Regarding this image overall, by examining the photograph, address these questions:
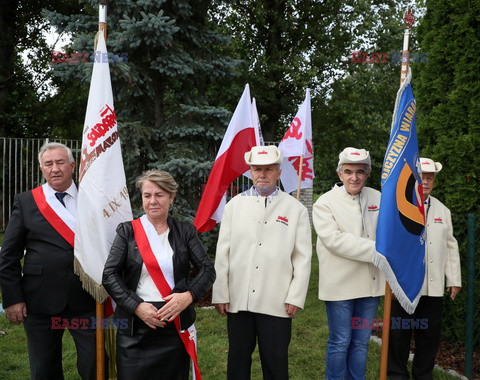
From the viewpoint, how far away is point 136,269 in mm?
3102

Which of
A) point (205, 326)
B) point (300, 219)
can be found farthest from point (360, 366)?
point (205, 326)

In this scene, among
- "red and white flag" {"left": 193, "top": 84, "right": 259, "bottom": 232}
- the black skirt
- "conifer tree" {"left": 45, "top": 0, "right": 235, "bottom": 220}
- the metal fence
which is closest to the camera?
the black skirt

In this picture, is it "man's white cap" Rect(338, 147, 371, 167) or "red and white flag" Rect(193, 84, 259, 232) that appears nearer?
"man's white cap" Rect(338, 147, 371, 167)

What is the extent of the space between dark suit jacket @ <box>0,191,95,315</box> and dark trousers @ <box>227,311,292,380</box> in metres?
1.23

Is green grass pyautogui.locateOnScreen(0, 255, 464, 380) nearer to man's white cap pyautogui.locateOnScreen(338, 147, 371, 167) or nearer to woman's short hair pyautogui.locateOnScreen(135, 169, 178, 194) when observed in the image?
man's white cap pyautogui.locateOnScreen(338, 147, 371, 167)

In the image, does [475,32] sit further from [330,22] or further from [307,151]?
[330,22]

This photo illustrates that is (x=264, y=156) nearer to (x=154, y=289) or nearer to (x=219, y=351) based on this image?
(x=154, y=289)

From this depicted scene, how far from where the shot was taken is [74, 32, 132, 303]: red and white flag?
3492 millimetres

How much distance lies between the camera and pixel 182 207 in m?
6.82

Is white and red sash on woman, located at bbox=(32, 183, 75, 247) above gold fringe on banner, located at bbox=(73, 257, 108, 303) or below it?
above

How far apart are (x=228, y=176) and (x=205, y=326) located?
2.22 m

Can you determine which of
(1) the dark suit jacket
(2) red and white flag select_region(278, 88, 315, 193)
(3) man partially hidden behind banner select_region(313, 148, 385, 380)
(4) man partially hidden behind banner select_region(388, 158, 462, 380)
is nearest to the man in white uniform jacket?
(3) man partially hidden behind banner select_region(313, 148, 385, 380)

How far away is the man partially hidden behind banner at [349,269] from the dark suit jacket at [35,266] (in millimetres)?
1981

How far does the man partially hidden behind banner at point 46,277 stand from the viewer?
343 centimetres
